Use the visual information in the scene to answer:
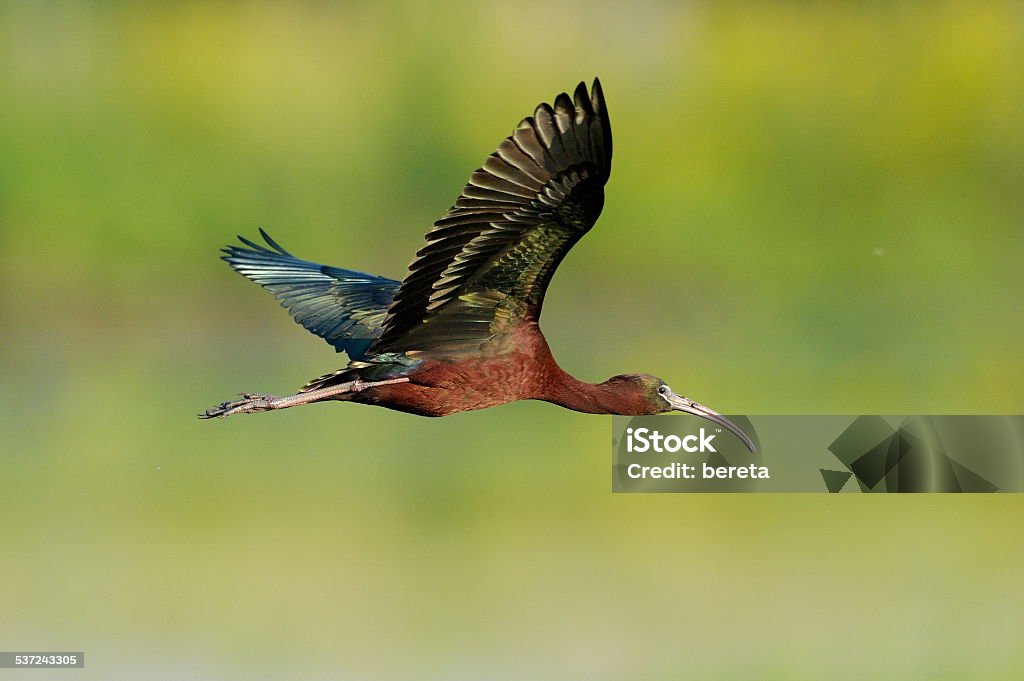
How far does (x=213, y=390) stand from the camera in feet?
41.2

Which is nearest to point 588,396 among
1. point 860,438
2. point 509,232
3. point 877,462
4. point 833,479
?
point 509,232

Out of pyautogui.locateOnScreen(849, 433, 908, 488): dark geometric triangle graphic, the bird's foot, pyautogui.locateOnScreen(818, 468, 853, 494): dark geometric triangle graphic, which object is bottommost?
the bird's foot

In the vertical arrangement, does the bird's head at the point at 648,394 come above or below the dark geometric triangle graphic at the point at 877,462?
below

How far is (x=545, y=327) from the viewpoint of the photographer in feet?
49.2

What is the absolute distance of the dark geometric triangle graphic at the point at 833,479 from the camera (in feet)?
35.0

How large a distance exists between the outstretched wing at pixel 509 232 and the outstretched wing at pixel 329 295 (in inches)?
29.6

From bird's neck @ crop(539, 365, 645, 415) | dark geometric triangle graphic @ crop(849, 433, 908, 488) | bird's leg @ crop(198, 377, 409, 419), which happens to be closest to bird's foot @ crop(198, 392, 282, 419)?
bird's leg @ crop(198, 377, 409, 419)

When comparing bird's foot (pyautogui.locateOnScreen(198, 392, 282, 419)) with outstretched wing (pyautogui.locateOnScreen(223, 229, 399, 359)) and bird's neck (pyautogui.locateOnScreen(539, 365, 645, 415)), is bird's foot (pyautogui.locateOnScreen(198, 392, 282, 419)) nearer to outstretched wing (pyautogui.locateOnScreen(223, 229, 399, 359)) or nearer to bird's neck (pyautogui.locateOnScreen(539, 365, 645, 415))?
outstretched wing (pyautogui.locateOnScreen(223, 229, 399, 359))

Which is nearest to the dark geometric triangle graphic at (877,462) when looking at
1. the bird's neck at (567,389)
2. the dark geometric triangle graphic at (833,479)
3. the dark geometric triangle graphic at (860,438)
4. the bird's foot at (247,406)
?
the dark geometric triangle graphic at (860,438)

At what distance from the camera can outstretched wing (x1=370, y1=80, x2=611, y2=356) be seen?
588 centimetres

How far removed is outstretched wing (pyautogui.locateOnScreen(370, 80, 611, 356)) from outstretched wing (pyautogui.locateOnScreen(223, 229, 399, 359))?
0.75 m

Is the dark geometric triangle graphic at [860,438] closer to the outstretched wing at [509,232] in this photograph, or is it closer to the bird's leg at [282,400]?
the outstretched wing at [509,232]

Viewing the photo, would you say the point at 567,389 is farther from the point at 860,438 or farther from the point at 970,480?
the point at 970,480

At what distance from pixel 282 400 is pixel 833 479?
4939mm
